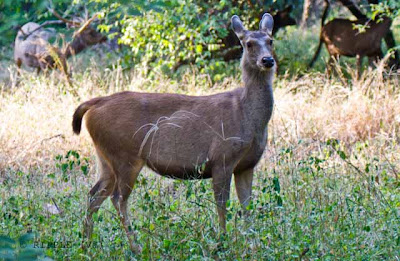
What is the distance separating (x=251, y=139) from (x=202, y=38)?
6.30 m

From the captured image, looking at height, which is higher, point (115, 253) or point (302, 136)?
point (115, 253)

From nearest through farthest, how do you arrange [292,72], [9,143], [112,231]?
[112,231] < [9,143] < [292,72]

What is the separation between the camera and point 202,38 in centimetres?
1194

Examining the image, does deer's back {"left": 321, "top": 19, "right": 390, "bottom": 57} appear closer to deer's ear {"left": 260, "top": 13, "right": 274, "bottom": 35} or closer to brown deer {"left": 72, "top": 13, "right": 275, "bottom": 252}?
deer's ear {"left": 260, "top": 13, "right": 274, "bottom": 35}

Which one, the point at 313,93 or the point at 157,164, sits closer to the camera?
the point at 157,164

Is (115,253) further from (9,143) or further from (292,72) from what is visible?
(292,72)

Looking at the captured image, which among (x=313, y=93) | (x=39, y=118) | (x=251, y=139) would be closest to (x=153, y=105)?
(x=251, y=139)

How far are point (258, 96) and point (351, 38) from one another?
877 centimetres

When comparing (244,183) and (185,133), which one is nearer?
(185,133)

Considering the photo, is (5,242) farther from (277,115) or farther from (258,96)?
(277,115)

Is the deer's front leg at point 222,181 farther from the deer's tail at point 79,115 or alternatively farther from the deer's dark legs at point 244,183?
the deer's tail at point 79,115

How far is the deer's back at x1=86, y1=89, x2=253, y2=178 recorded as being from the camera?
19.6 feet

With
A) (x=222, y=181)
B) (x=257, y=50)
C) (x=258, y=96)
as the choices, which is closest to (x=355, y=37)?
(x=257, y=50)

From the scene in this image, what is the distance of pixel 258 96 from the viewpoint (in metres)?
6.09
